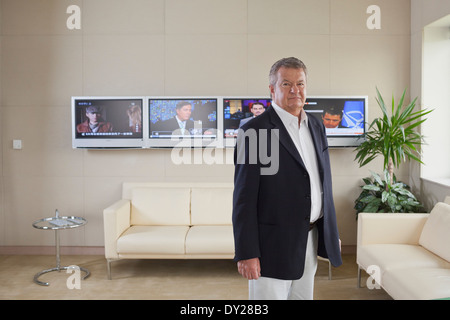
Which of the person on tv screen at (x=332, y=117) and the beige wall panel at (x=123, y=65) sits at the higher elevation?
the beige wall panel at (x=123, y=65)

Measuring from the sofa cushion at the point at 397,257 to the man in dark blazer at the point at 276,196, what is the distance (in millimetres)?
1415

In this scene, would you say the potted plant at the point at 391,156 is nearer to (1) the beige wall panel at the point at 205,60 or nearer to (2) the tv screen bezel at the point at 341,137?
(2) the tv screen bezel at the point at 341,137

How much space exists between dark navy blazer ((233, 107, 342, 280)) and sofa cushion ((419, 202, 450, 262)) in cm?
183

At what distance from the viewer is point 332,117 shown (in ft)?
14.8

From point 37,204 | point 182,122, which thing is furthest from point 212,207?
point 37,204

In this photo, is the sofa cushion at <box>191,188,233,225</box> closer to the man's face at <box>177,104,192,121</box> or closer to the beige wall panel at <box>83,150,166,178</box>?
the beige wall panel at <box>83,150,166,178</box>

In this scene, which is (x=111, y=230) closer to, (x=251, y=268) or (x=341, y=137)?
(x=251, y=268)

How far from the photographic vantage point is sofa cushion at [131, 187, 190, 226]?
14.4 feet

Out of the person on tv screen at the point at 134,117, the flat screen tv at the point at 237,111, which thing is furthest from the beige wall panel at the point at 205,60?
the person on tv screen at the point at 134,117

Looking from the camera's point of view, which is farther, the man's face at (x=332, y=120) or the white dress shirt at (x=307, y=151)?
the man's face at (x=332, y=120)

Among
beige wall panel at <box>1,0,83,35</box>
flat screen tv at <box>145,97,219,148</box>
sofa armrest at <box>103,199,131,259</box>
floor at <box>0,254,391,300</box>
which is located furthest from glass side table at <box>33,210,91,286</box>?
beige wall panel at <box>1,0,83,35</box>

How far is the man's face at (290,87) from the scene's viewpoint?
74.2 inches

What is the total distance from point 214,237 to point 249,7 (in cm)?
258
